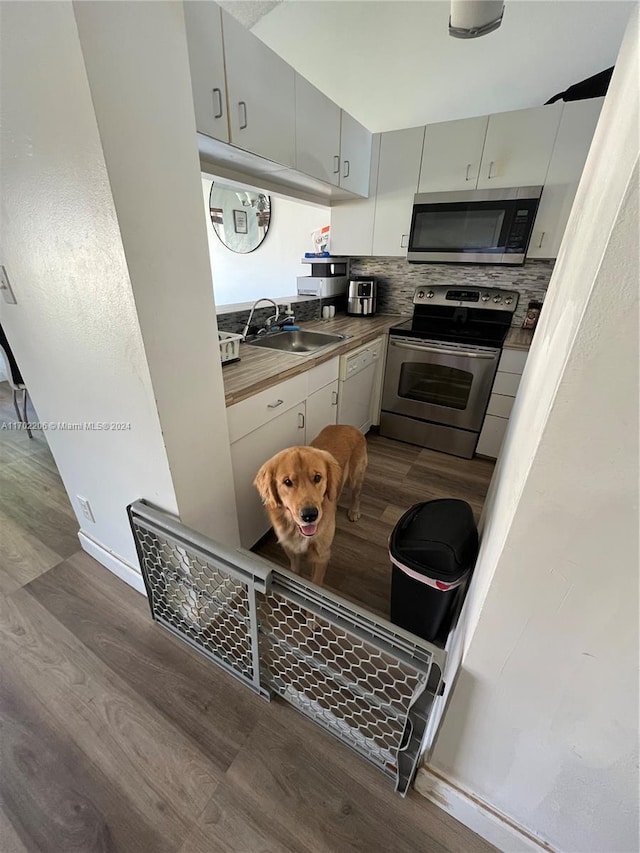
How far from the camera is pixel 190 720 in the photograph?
3.68 ft

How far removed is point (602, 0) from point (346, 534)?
3.41 meters

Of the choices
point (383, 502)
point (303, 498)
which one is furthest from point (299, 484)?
point (383, 502)

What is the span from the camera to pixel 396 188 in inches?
97.8

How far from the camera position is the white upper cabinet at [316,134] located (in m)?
1.75

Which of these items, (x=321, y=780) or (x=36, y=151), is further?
(x=321, y=780)

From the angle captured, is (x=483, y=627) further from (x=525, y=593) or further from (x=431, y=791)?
(x=431, y=791)

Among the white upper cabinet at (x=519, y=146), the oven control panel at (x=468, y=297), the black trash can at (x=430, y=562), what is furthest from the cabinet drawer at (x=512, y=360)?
the black trash can at (x=430, y=562)

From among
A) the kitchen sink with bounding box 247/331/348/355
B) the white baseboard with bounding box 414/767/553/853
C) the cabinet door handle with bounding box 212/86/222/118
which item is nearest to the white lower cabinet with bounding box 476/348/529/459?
the kitchen sink with bounding box 247/331/348/355

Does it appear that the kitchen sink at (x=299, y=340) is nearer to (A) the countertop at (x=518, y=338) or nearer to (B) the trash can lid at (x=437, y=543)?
(A) the countertop at (x=518, y=338)

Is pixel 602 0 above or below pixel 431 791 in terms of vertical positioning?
above

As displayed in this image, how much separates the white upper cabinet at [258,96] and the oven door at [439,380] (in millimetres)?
1402

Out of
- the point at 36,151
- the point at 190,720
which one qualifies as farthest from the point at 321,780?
the point at 36,151

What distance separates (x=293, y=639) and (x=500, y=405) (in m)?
2.02

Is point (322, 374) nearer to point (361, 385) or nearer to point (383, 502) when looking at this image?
point (361, 385)
